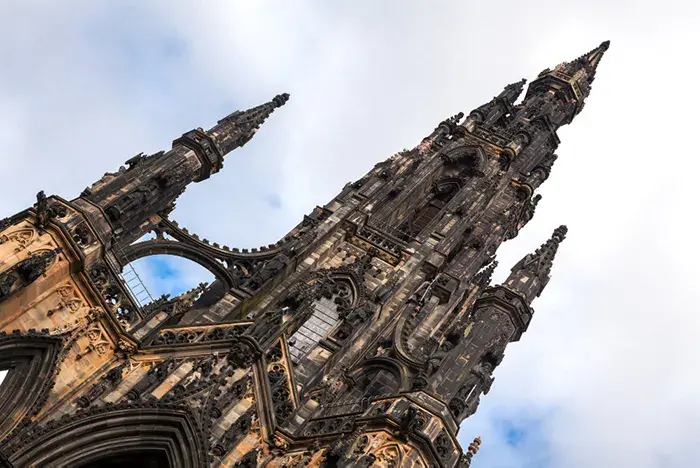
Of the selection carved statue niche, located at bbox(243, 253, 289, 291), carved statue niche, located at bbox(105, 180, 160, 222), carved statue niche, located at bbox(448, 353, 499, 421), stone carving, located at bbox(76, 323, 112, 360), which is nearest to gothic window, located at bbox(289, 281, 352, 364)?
carved statue niche, located at bbox(243, 253, 289, 291)

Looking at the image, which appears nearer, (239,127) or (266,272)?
(266,272)

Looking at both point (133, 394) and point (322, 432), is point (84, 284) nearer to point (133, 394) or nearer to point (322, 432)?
point (133, 394)

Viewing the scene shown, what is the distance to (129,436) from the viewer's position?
60.1ft

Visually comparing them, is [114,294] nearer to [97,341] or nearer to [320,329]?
[97,341]

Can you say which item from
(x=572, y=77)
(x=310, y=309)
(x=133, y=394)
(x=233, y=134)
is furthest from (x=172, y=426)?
(x=572, y=77)

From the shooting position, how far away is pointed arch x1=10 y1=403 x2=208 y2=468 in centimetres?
1758

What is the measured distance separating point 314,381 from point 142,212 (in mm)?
5827

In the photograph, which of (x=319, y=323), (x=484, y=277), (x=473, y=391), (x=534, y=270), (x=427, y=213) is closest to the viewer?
(x=473, y=391)

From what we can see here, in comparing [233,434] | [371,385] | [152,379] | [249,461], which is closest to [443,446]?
[249,461]

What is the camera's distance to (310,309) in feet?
74.3

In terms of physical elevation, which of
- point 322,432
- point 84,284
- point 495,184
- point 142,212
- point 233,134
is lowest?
point 84,284

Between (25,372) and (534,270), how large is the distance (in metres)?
17.8

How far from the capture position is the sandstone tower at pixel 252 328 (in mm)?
18359

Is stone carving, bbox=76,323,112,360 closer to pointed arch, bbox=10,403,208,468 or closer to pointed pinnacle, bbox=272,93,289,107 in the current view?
pointed arch, bbox=10,403,208,468
